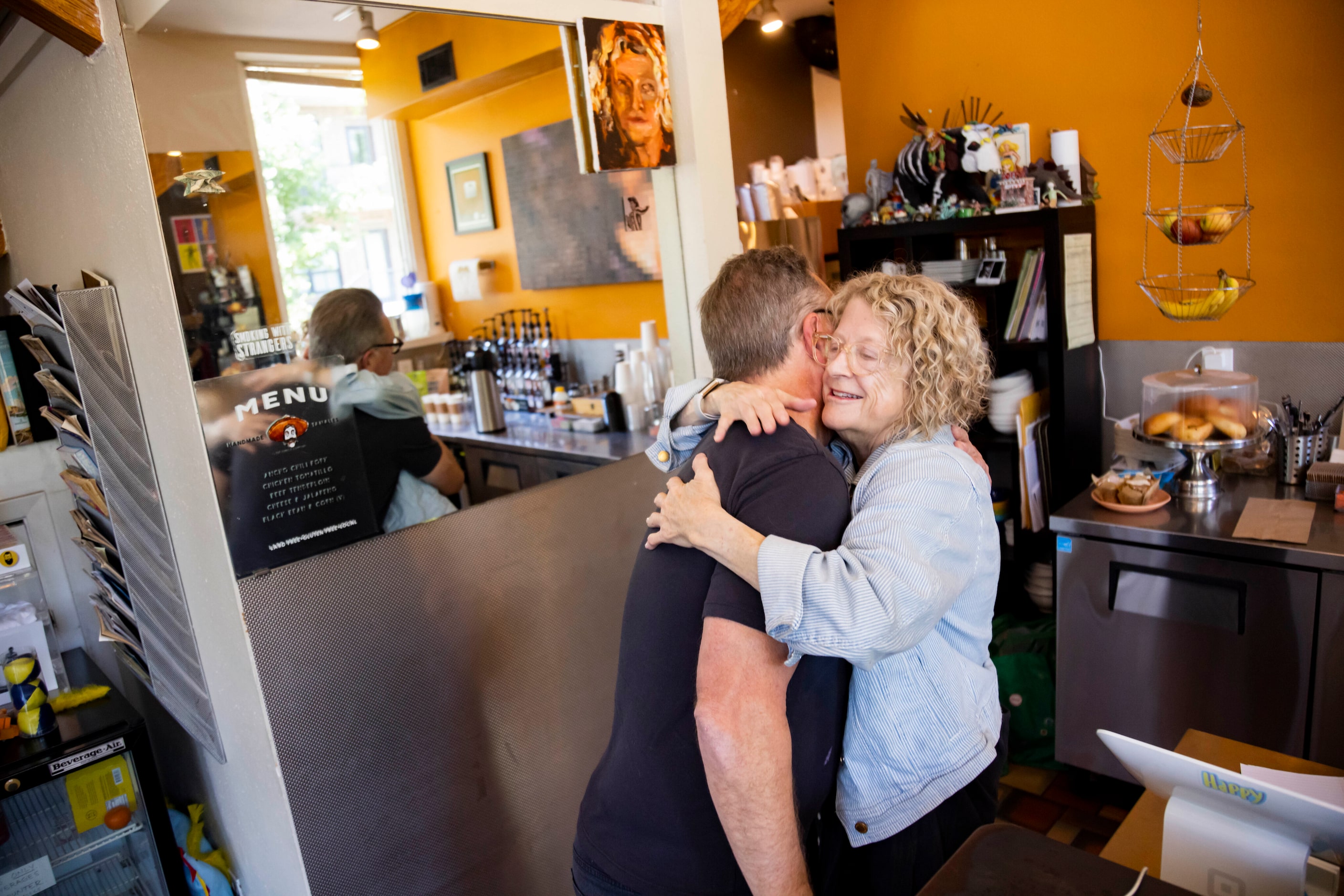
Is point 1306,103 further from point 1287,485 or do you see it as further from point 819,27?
point 819,27

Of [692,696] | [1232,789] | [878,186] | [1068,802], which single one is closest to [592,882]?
[692,696]

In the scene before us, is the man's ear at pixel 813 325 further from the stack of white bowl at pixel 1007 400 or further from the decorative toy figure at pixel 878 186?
the decorative toy figure at pixel 878 186

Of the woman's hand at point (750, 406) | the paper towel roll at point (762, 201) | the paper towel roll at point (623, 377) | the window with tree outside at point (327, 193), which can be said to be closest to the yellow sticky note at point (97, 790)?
the window with tree outside at point (327, 193)

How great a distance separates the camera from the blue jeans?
143 centimetres

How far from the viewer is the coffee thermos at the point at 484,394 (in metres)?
2.18

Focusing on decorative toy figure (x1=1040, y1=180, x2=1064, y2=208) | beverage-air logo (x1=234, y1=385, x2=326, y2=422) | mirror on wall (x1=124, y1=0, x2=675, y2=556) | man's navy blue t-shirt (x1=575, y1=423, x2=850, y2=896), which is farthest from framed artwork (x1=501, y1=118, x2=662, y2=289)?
decorative toy figure (x1=1040, y1=180, x2=1064, y2=208)

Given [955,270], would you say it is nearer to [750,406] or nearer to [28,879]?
[750,406]

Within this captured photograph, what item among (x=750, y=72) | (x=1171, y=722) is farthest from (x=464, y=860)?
(x=750, y=72)

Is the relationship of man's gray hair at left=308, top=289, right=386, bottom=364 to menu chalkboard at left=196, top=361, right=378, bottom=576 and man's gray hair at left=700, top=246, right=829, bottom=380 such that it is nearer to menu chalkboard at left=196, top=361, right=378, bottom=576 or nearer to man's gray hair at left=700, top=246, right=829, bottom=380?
menu chalkboard at left=196, top=361, right=378, bottom=576

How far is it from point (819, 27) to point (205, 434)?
14.7 ft

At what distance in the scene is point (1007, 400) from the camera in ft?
10.3

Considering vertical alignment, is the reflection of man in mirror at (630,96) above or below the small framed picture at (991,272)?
above

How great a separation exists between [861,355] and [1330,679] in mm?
1800

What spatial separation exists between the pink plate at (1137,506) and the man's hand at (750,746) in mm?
1850
